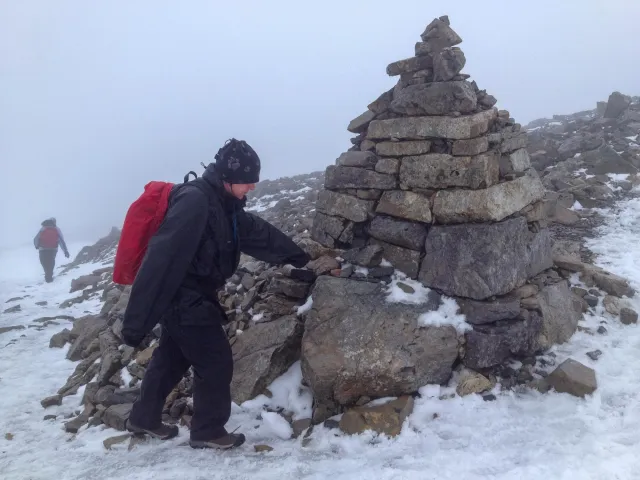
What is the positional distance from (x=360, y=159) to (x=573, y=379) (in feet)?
12.2

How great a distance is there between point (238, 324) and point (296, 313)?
93 centimetres

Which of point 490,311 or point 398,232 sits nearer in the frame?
point 490,311

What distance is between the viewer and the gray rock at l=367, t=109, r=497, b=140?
18.5 ft

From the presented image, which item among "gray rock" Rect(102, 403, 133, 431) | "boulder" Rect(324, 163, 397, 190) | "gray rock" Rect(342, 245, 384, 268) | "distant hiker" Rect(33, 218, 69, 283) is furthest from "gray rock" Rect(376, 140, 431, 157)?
"distant hiker" Rect(33, 218, 69, 283)

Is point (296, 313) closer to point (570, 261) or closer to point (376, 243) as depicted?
point (376, 243)

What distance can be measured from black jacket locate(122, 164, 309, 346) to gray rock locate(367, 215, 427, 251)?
6.70ft

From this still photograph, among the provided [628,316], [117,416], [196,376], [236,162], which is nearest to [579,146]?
[628,316]

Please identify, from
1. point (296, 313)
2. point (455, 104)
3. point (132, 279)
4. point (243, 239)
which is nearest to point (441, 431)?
point (296, 313)

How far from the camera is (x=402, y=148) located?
20.1ft

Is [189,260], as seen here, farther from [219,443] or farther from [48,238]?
[48,238]

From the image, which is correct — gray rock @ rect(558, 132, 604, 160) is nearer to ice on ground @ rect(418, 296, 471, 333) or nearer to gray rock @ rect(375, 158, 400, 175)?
gray rock @ rect(375, 158, 400, 175)

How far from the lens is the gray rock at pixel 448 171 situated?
557 centimetres

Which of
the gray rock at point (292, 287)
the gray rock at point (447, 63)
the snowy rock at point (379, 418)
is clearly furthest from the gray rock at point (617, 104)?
the snowy rock at point (379, 418)

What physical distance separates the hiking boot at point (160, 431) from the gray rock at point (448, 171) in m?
4.04
